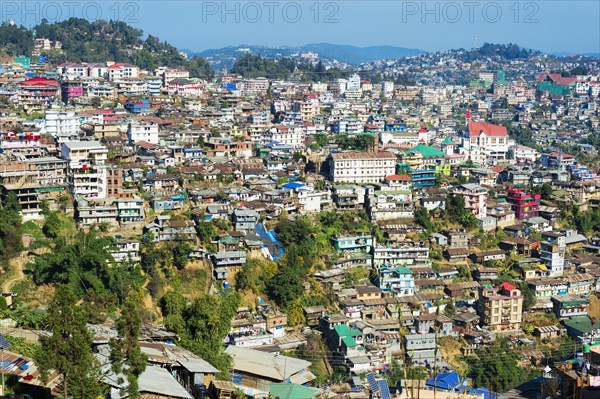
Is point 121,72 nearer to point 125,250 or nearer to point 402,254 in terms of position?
point 125,250

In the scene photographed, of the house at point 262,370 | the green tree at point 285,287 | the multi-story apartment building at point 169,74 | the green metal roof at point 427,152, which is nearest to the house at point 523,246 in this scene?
the green metal roof at point 427,152

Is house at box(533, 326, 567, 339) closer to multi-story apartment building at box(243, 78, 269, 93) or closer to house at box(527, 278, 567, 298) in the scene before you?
house at box(527, 278, 567, 298)

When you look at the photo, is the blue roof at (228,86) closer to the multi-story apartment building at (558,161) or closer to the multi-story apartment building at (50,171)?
the multi-story apartment building at (558,161)

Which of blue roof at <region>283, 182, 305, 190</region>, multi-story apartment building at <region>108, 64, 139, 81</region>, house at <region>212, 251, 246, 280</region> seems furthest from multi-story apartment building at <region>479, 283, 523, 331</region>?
multi-story apartment building at <region>108, 64, 139, 81</region>

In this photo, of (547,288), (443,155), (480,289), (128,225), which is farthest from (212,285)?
(443,155)

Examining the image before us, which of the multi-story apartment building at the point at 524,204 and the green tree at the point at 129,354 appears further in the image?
the multi-story apartment building at the point at 524,204

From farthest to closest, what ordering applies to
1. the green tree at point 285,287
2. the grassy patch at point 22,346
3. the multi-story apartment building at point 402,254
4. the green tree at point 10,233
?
the multi-story apartment building at point 402,254 → the green tree at point 285,287 → the green tree at point 10,233 → the grassy patch at point 22,346
